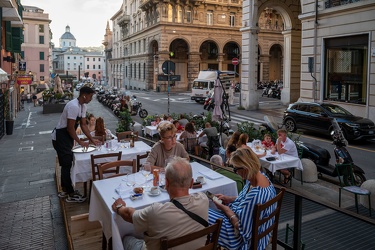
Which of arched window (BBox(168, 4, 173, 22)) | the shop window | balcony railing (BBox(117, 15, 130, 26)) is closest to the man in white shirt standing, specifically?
the shop window

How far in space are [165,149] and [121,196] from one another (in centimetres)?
177

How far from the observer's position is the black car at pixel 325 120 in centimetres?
1432

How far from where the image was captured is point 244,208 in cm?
357

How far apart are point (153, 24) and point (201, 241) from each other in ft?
170

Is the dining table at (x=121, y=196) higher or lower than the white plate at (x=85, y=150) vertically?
lower

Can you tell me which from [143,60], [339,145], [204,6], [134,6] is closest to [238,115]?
[339,145]

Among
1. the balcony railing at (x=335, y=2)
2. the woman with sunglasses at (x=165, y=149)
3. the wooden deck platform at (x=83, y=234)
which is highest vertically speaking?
the balcony railing at (x=335, y=2)

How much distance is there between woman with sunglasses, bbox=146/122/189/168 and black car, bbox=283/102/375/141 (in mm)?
10704

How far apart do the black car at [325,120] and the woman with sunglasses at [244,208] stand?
1211 centimetres

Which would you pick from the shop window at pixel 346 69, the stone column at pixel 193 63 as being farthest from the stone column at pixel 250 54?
the stone column at pixel 193 63

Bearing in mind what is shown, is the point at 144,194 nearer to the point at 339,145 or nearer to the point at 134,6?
the point at 339,145

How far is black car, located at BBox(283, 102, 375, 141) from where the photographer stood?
14320 millimetres

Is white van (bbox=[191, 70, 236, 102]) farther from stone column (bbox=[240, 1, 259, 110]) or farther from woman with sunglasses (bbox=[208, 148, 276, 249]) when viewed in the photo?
woman with sunglasses (bbox=[208, 148, 276, 249])

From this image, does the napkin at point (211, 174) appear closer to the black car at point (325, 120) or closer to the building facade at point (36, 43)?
the black car at point (325, 120)
